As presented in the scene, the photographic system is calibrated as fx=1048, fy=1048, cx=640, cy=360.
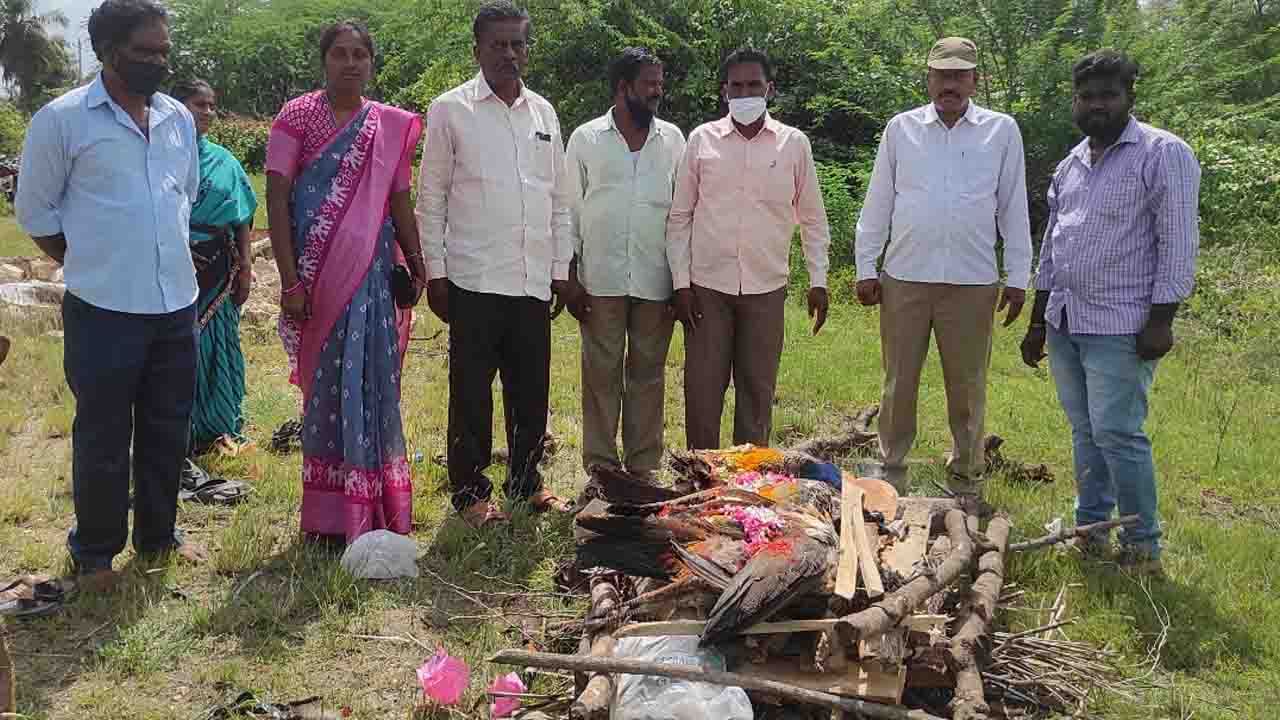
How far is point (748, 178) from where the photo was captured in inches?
210

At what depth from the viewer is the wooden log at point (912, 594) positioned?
3.14 meters

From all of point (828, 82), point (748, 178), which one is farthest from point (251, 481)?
point (828, 82)

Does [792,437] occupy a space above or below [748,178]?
below

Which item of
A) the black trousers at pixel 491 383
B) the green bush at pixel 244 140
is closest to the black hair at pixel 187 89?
the black trousers at pixel 491 383

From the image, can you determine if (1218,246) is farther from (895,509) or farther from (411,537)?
(411,537)

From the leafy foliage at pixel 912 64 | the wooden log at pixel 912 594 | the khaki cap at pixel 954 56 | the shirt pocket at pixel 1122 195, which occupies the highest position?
the leafy foliage at pixel 912 64

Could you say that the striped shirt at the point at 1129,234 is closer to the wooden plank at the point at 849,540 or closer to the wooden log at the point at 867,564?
the wooden plank at the point at 849,540

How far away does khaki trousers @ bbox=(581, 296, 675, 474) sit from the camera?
5449mm

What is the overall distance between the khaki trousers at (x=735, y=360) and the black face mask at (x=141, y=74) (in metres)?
2.65

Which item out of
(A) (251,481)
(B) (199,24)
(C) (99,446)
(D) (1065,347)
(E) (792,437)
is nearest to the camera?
(C) (99,446)

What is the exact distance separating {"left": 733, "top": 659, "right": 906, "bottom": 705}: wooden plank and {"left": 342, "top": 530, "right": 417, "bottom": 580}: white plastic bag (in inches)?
70.3

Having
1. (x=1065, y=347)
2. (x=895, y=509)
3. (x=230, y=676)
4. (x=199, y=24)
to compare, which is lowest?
(x=230, y=676)

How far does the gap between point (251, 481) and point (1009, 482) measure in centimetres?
422

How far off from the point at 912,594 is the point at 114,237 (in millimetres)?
3215
